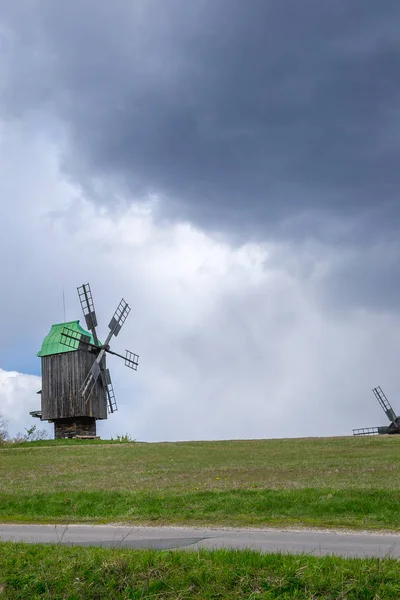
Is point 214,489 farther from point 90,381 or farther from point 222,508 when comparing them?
point 90,381

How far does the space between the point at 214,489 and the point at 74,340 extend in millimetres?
36374

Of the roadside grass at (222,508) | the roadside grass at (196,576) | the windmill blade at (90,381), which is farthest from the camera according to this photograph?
the windmill blade at (90,381)

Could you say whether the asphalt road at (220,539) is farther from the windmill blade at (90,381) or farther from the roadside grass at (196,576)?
the windmill blade at (90,381)

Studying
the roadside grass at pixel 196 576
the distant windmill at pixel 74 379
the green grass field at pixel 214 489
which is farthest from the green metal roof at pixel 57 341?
the roadside grass at pixel 196 576

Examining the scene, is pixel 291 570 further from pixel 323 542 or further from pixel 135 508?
pixel 135 508

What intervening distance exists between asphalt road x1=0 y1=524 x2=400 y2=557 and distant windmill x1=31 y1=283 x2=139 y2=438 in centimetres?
3875

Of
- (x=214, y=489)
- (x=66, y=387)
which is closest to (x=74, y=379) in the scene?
(x=66, y=387)

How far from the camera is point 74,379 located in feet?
174

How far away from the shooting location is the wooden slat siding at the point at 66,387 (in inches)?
2068

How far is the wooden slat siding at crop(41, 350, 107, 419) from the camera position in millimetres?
52531

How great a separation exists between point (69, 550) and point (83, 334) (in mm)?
45135

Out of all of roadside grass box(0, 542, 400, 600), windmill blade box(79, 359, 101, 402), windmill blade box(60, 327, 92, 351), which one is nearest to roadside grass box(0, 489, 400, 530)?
roadside grass box(0, 542, 400, 600)

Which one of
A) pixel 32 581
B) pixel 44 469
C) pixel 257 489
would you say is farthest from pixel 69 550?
pixel 44 469

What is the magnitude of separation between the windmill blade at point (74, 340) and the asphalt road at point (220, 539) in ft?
128
